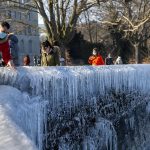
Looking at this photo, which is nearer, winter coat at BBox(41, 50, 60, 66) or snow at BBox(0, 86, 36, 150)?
snow at BBox(0, 86, 36, 150)

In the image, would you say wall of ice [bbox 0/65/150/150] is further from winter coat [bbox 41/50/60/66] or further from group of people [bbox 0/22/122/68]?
winter coat [bbox 41/50/60/66]

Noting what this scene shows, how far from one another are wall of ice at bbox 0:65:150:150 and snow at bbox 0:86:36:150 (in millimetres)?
296

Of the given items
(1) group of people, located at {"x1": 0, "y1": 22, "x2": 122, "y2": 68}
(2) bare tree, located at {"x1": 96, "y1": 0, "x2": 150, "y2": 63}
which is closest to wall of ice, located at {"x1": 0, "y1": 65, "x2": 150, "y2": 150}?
(1) group of people, located at {"x1": 0, "y1": 22, "x2": 122, "y2": 68}

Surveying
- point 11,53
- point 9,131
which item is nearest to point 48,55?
point 11,53

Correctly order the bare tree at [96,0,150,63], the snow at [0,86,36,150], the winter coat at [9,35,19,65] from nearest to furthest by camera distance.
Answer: the snow at [0,86,36,150] < the winter coat at [9,35,19,65] < the bare tree at [96,0,150,63]

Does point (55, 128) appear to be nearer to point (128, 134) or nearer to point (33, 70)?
point (33, 70)

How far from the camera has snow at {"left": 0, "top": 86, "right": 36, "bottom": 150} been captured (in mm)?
4226

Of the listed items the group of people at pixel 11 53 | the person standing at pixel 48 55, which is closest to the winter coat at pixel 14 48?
the group of people at pixel 11 53

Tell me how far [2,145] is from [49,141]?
14.2 feet

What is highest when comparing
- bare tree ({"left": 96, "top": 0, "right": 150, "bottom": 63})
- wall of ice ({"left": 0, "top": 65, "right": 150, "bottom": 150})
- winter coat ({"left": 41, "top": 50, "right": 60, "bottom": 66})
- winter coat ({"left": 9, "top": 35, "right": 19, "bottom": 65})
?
bare tree ({"left": 96, "top": 0, "right": 150, "bottom": 63})

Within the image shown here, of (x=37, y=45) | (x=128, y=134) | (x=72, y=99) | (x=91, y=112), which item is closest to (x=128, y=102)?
(x=128, y=134)

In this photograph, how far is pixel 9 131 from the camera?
4555mm

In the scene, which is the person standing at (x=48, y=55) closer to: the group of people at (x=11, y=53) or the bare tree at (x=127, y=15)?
the group of people at (x=11, y=53)

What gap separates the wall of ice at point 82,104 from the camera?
7652mm
